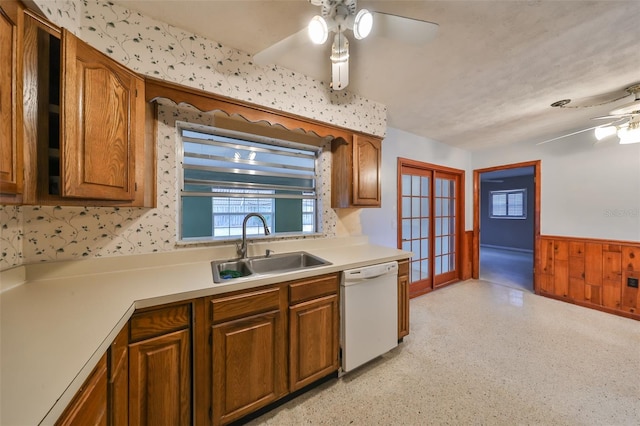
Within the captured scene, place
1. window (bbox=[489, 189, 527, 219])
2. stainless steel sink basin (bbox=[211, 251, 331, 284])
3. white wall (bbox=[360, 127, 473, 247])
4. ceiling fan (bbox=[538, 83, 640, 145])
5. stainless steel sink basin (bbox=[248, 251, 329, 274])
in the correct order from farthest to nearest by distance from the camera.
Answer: window (bbox=[489, 189, 527, 219]) → white wall (bbox=[360, 127, 473, 247]) → ceiling fan (bbox=[538, 83, 640, 145]) → stainless steel sink basin (bbox=[248, 251, 329, 274]) → stainless steel sink basin (bbox=[211, 251, 331, 284])

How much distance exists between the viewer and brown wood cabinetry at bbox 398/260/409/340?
2115 millimetres

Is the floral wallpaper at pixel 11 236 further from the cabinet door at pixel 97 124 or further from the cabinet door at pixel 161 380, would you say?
the cabinet door at pixel 161 380

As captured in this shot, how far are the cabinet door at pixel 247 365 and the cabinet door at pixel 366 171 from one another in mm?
1350

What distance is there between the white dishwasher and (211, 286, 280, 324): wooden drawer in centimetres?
55

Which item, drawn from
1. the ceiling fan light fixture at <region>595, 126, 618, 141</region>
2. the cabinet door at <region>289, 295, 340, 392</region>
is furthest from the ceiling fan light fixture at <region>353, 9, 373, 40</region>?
the ceiling fan light fixture at <region>595, 126, 618, 141</region>

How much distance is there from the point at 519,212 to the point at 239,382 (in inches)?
322

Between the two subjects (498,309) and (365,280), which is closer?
(365,280)

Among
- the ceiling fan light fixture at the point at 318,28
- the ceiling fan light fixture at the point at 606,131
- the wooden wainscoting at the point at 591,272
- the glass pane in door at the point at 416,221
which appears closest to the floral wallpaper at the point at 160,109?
the ceiling fan light fixture at the point at 318,28

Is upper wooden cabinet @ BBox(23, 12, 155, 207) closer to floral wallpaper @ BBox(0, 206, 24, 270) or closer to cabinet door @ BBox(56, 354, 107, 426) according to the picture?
floral wallpaper @ BBox(0, 206, 24, 270)

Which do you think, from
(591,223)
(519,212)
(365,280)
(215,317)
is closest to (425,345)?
(365,280)

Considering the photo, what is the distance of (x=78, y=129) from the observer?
3.51 ft

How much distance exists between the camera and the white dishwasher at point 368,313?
68.6 inches

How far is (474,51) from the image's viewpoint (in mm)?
1611

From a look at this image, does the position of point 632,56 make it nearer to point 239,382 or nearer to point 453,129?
point 453,129
